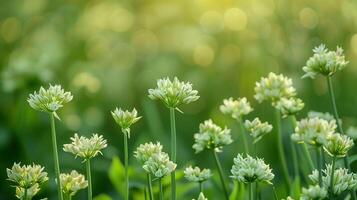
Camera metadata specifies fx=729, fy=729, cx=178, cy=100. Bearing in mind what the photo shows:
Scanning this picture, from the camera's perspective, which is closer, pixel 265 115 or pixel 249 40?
pixel 265 115

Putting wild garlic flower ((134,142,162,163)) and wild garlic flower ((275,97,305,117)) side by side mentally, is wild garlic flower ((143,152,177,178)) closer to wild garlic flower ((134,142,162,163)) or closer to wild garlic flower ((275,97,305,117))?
wild garlic flower ((134,142,162,163))

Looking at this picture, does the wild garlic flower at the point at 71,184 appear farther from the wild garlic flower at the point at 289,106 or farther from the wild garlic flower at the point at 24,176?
the wild garlic flower at the point at 289,106

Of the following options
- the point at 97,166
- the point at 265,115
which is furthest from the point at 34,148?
the point at 265,115

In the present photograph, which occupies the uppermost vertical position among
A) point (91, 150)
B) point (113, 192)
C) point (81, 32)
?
point (81, 32)

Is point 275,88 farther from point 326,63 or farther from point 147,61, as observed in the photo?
point 147,61

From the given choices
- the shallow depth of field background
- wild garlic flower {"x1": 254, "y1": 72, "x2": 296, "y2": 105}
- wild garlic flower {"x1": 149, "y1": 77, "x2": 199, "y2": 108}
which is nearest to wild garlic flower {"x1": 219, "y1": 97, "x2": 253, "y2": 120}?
wild garlic flower {"x1": 254, "y1": 72, "x2": 296, "y2": 105}

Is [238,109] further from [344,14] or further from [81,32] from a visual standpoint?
[81,32]
